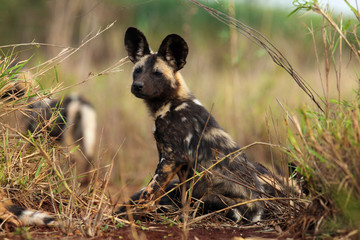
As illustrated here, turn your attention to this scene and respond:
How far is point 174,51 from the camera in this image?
168 inches

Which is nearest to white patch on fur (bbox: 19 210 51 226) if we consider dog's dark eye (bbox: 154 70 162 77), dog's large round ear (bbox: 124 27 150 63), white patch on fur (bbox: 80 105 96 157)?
dog's dark eye (bbox: 154 70 162 77)

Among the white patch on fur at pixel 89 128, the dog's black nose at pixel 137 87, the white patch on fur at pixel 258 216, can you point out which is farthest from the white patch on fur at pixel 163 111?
the white patch on fur at pixel 89 128

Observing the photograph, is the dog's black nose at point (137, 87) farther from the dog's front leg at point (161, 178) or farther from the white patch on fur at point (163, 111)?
the dog's front leg at point (161, 178)

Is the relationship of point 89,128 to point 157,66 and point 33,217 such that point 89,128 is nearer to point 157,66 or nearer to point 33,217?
point 157,66

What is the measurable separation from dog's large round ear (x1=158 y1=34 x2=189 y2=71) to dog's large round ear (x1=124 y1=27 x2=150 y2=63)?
0.18 m

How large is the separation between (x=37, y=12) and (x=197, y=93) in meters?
11.2

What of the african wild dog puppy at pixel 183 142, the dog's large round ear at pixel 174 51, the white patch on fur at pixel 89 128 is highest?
the dog's large round ear at pixel 174 51

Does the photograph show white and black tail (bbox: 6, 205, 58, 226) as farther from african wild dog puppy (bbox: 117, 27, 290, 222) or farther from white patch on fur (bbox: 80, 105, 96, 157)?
white patch on fur (bbox: 80, 105, 96, 157)

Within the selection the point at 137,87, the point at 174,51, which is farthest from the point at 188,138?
the point at 174,51

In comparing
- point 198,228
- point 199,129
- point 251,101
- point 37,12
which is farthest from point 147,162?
point 37,12

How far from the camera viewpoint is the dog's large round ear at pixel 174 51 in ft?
13.7

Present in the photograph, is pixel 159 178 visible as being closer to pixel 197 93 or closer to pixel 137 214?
pixel 137 214

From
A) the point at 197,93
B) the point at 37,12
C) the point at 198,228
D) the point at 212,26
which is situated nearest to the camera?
the point at 198,228

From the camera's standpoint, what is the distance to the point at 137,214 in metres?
3.38
